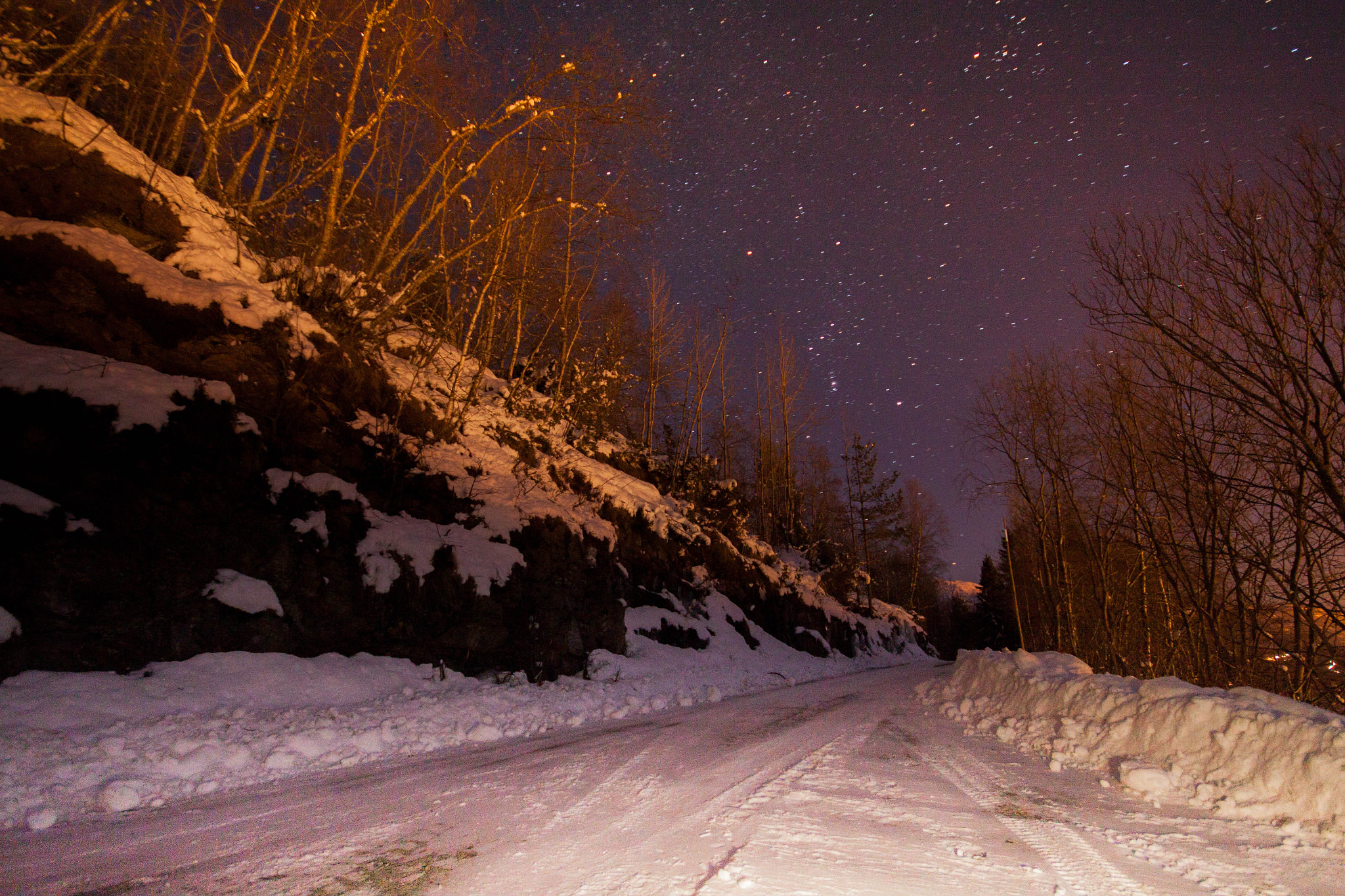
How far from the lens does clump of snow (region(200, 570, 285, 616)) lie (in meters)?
6.52

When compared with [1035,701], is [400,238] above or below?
above

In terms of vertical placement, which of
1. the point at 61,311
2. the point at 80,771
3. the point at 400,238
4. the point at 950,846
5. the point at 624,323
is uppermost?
the point at 624,323

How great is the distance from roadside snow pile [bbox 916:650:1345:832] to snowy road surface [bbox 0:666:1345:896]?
26 cm

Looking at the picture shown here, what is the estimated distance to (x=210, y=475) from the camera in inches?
272

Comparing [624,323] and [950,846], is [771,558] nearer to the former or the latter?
[624,323]

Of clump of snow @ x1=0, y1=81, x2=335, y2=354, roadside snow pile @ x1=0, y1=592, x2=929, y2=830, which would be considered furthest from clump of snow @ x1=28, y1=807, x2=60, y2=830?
clump of snow @ x1=0, y1=81, x2=335, y2=354

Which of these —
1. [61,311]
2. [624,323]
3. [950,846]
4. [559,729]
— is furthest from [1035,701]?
[624,323]

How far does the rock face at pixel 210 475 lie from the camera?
225 inches

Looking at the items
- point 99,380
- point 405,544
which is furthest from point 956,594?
point 99,380

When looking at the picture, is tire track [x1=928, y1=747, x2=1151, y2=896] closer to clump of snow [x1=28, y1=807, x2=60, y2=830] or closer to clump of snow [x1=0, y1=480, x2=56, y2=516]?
clump of snow [x1=28, y1=807, x2=60, y2=830]

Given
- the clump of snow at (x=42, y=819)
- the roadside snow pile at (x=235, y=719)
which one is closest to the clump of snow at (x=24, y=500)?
the roadside snow pile at (x=235, y=719)

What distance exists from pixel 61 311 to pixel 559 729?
7.27 meters

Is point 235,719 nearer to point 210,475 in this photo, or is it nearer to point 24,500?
point 24,500

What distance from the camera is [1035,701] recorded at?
675 cm
